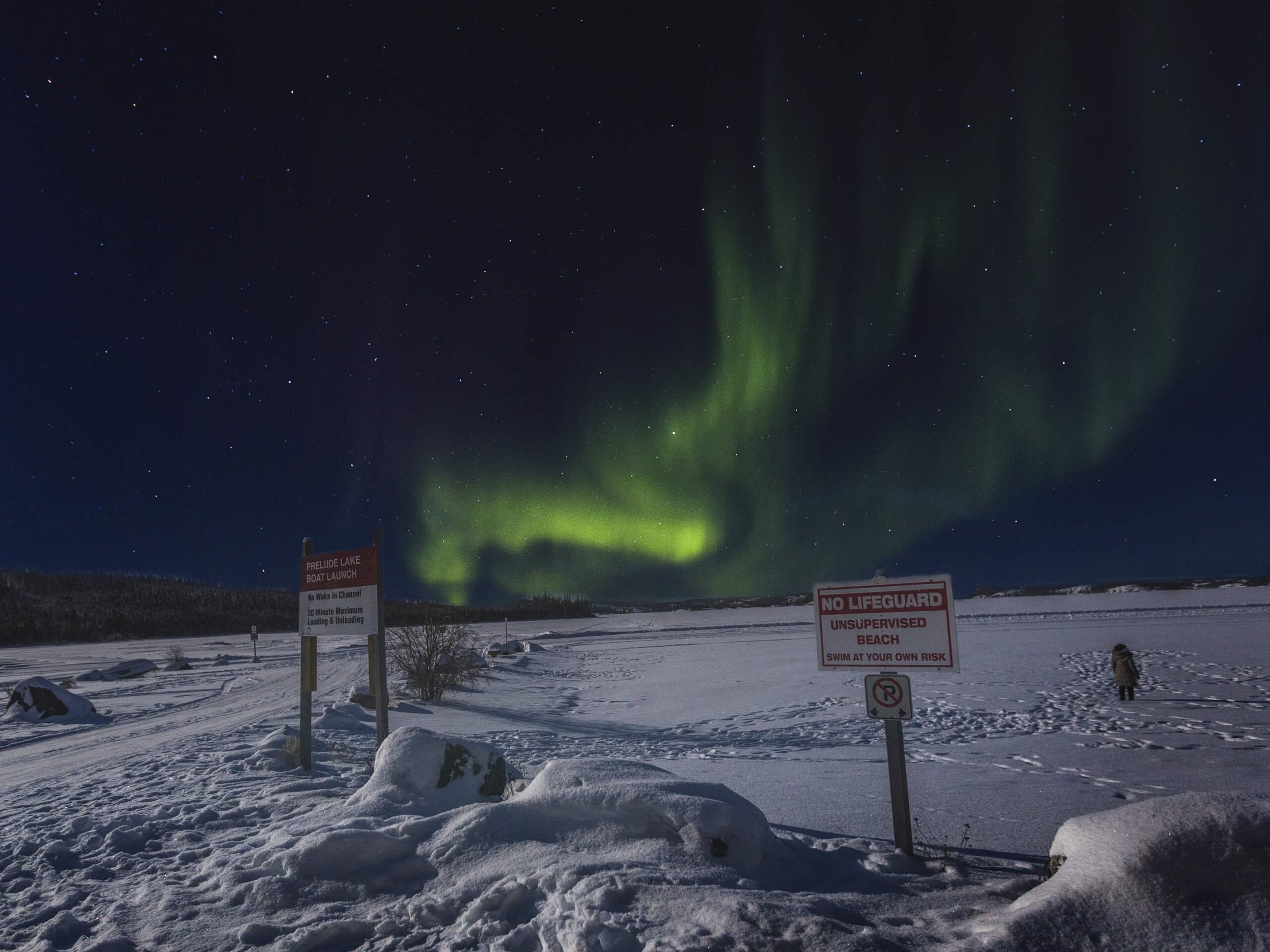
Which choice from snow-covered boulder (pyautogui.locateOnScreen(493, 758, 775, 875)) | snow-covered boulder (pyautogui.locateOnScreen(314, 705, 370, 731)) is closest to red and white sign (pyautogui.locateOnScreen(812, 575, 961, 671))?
snow-covered boulder (pyautogui.locateOnScreen(493, 758, 775, 875))

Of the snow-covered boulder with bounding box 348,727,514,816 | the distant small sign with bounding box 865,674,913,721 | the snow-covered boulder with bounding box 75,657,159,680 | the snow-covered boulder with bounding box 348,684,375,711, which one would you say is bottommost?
the snow-covered boulder with bounding box 75,657,159,680

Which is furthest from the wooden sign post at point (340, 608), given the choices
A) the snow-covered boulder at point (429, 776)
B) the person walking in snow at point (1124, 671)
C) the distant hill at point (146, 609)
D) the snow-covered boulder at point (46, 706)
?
the distant hill at point (146, 609)

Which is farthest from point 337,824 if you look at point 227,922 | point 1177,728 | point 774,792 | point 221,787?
point 1177,728

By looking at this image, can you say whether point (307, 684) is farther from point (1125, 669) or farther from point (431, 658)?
point (1125, 669)

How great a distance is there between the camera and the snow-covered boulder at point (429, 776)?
210 inches

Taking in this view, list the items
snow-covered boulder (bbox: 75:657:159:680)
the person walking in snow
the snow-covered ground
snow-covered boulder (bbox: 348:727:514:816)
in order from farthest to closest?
1. snow-covered boulder (bbox: 75:657:159:680)
2. the person walking in snow
3. snow-covered boulder (bbox: 348:727:514:816)
4. the snow-covered ground

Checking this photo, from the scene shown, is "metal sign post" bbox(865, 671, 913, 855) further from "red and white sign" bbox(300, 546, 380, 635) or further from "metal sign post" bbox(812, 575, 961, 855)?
"red and white sign" bbox(300, 546, 380, 635)

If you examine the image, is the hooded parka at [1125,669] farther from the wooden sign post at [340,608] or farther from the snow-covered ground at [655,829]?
the wooden sign post at [340,608]

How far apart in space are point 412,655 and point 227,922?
12.2m

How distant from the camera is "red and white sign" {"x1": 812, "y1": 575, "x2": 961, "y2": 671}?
4305 millimetres

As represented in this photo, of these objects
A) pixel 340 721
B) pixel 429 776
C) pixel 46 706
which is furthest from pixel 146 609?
pixel 429 776

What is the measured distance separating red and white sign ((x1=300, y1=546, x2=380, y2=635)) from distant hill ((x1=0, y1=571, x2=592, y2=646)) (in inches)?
1499

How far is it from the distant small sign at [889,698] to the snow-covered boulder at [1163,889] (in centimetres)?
138

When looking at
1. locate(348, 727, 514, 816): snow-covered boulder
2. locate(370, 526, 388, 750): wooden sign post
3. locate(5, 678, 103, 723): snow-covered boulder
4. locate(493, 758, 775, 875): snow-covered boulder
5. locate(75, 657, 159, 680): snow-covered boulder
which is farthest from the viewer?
locate(75, 657, 159, 680): snow-covered boulder
